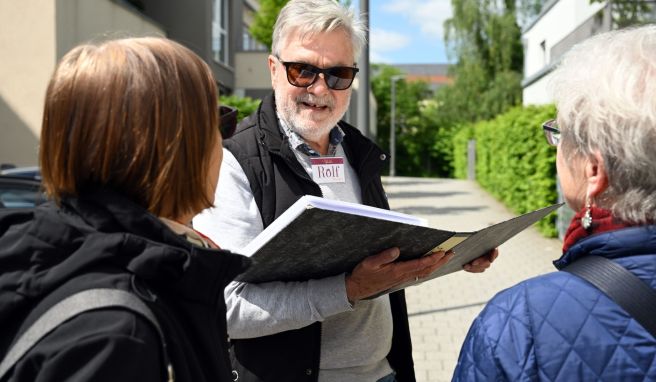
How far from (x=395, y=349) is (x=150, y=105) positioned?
5.03ft

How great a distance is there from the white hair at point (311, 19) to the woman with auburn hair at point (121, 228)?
3.54ft

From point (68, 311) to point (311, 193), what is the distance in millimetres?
1213

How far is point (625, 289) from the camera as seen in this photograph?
4.32 feet

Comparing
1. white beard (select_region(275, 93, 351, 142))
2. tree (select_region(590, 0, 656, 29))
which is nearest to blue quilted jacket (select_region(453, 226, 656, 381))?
white beard (select_region(275, 93, 351, 142))

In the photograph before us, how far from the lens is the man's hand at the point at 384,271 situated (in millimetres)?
1938

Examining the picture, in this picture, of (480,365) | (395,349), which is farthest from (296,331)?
(480,365)

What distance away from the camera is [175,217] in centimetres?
138

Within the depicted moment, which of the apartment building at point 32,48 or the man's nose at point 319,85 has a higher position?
the apartment building at point 32,48

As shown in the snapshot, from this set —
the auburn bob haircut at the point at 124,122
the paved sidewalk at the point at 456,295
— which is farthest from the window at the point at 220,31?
the auburn bob haircut at the point at 124,122

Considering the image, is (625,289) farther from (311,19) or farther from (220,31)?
(220,31)

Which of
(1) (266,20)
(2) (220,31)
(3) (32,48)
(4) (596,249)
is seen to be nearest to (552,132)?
(4) (596,249)

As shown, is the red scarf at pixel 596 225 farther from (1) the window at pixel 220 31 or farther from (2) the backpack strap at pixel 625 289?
(1) the window at pixel 220 31

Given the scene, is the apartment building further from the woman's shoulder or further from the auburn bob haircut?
the woman's shoulder

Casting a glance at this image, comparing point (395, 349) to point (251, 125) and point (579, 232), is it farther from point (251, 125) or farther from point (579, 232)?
point (579, 232)
